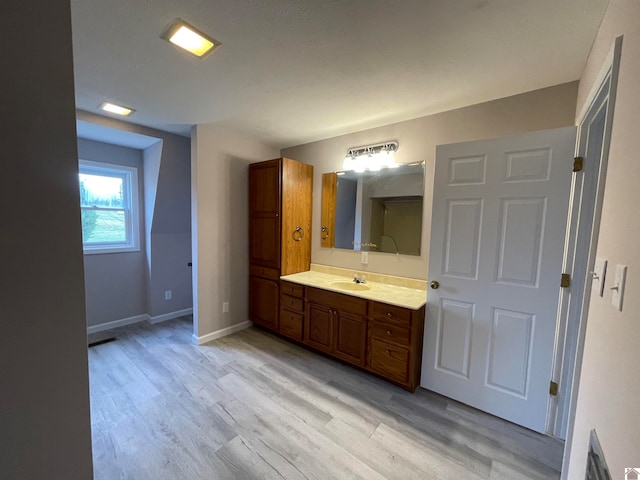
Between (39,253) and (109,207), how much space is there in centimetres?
323

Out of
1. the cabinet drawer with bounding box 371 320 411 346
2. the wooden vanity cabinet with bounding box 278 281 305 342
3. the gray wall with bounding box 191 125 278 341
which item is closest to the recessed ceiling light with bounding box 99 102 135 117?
the gray wall with bounding box 191 125 278 341

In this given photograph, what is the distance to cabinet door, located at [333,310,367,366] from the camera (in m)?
2.32

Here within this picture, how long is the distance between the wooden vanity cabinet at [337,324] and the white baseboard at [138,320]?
2139 mm

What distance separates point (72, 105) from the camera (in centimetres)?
76

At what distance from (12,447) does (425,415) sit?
2.12m

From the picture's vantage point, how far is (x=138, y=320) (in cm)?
352

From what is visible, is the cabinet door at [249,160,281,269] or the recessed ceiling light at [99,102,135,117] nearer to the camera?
the recessed ceiling light at [99,102,135,117]

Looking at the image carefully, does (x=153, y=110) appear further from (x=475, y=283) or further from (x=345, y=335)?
(x=475, y=283)

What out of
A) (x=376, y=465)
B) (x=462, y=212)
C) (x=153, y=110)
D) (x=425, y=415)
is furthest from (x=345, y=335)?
(x=153, y=110)

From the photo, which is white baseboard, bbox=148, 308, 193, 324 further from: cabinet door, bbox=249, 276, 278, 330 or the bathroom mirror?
the bathroom mirror

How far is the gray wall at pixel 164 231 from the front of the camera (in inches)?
124

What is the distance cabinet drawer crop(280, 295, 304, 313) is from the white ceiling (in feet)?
6.15

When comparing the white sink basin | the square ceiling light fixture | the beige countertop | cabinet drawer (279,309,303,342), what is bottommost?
cabinet drawer (279,309,303,342)

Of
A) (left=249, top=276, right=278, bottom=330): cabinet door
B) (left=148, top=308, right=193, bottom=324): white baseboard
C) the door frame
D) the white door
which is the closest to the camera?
the door frame
